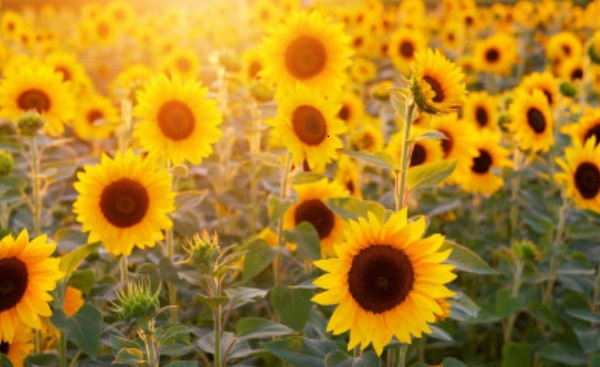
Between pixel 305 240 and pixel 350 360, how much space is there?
27.5 inches

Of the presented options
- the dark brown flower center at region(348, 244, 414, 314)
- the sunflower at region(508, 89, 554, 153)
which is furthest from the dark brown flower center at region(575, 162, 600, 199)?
the dark brown flower center at region(348, 244, 414, 314)

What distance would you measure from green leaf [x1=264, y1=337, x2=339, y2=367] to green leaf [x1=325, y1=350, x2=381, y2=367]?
103 millimetres

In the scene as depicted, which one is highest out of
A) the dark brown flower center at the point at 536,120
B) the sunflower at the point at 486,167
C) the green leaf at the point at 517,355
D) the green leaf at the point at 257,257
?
the dark brown flower center at the point at 536,120

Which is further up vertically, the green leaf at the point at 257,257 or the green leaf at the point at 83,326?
the green leaf at the point at 257,257

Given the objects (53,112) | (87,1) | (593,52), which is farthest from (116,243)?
(87,1)

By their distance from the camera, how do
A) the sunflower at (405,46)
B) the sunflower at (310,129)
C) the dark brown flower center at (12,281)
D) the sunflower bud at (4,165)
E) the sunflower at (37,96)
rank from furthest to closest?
the sunflower at (405,46)
the sunflower at (37,96)
the sunflower bud at (4,165)
the sunflower at (310,129)
the dark brown flower center at (12,281)

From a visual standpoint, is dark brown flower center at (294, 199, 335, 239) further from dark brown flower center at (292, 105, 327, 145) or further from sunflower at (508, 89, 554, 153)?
sunflower at (508, 89, 554, 153)

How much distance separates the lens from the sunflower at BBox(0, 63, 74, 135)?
3785mm

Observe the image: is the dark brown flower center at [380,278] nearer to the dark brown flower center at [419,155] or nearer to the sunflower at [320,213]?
the sunflower at [320,213]

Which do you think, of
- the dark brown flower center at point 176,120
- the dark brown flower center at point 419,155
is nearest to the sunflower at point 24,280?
the dark brown flower center at point 176,120

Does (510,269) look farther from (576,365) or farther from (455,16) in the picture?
(455,16)

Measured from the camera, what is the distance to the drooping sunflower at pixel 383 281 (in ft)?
6.71

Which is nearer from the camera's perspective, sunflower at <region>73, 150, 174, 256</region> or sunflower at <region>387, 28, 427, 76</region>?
sunflower at <region>73, 150, 174, 256</region>

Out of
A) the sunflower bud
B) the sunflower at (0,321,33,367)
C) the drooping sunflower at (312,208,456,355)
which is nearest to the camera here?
the drooping sunflower at (312,208,456,355)
